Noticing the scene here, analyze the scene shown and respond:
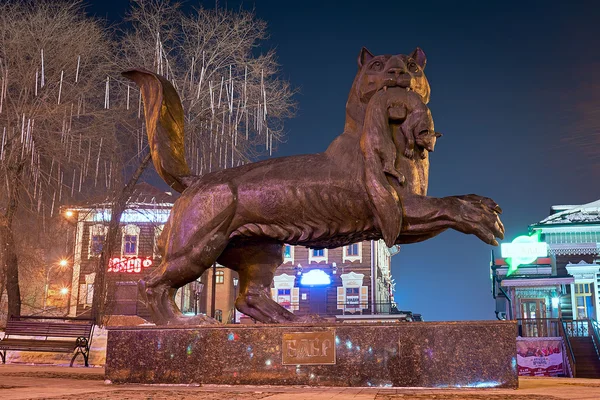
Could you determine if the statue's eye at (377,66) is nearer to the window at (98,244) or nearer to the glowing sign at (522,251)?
the window at (98,244)

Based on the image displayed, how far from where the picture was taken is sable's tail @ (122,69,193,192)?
5754 millimetres

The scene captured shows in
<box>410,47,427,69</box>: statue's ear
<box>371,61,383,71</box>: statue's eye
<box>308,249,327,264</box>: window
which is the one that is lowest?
<box>371,61,383,71</box>: statue's eye

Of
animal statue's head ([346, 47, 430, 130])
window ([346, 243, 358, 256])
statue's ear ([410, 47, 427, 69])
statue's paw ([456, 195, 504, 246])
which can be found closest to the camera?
statue's paw ([456, 195, 504, 246])

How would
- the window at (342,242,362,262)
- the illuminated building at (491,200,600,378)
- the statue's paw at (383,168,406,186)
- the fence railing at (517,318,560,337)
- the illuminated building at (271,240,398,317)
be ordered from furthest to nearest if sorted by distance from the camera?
the window at (342,242,362,262)
the illuminated building at (271,240,398,317)
the illuminated building at (491,200,600,378)
the fence railing at (517,318,560,337)
the statue's paw at (383,168,406,186)

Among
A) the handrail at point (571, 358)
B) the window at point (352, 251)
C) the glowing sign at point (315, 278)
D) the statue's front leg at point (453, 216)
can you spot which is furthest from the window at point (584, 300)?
the statue's front leg at point (453, 216)

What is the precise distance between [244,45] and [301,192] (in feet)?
56.1

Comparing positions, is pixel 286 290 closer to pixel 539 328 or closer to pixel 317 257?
pixel 317 257

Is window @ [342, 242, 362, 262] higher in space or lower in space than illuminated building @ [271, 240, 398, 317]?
higher

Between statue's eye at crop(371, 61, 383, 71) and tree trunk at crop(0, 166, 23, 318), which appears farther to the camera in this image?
tree trunk at crop(0, 166, 23, 318)

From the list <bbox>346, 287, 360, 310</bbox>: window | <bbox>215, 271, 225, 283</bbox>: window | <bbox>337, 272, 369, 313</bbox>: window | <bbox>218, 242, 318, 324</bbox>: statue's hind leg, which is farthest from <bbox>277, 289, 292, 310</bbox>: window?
<bbox>218, 242, 318, 324</bbox>: statue's hind leg

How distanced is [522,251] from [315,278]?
15258 mm

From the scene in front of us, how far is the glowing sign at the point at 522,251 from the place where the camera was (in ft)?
106

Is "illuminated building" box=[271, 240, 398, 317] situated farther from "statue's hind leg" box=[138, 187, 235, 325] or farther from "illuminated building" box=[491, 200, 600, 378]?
"statue's hind leg" box=[138, 187, 235, 325]

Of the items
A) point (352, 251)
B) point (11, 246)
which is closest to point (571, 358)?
point (11, 246)
